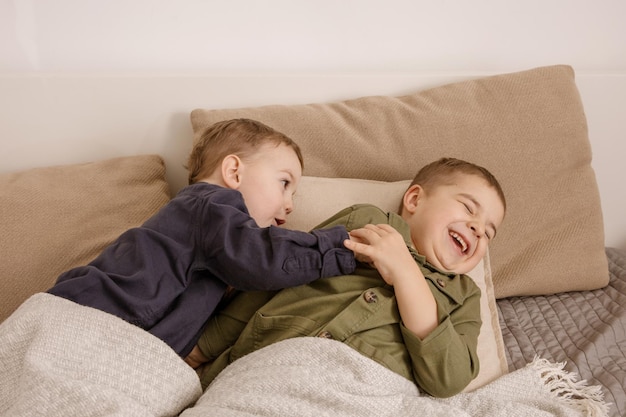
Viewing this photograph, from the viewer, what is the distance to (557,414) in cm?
117

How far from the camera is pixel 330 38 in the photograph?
181cm

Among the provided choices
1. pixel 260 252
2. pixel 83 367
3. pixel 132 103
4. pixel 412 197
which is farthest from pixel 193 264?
pixel 132 103

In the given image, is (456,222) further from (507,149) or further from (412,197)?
(507,149)

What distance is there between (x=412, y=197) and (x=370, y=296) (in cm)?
Answer: 35

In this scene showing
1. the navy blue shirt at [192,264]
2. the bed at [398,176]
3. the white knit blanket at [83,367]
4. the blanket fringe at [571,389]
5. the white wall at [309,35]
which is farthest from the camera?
the white wall at [309,35]

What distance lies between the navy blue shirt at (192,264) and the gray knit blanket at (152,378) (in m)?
0.06

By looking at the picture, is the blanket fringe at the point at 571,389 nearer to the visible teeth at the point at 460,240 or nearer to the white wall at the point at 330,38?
the visible teeth at the point at 460,240

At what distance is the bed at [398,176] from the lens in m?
1.35

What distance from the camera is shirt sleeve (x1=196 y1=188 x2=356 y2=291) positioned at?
3.65 ft

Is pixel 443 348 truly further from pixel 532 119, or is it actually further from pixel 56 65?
pixel 56 65

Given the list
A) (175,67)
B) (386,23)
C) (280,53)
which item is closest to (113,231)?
(175,67)

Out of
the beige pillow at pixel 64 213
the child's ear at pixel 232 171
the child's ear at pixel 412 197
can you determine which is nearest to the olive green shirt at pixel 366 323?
the child's ear at pixel 412 197

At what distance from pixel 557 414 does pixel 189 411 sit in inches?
27.2

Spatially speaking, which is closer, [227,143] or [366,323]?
[366,323]
